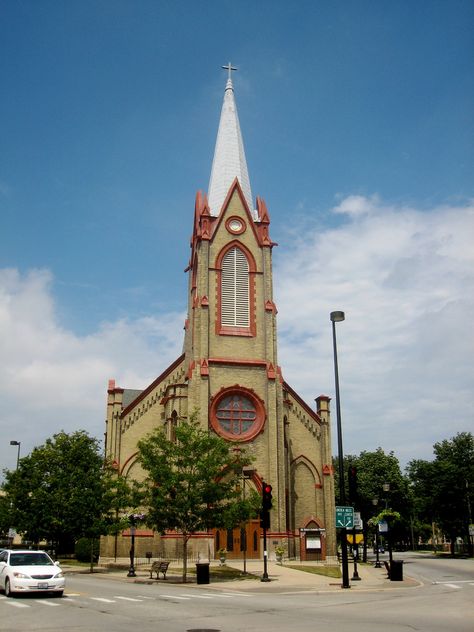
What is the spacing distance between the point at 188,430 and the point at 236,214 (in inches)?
951

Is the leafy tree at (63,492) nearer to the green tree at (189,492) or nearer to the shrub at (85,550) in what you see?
the green tree at (189,492)

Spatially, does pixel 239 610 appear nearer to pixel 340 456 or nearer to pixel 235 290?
pixel 340 456

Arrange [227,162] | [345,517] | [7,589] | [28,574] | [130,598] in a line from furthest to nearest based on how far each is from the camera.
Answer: [227,162], [345,517], [130,598], [7,589], [28,574]

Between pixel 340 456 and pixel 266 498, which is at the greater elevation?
pixel 340 456

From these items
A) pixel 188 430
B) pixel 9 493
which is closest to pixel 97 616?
pixel 188 430

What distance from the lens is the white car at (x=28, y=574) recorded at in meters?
20.0

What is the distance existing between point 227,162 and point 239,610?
1757 inches

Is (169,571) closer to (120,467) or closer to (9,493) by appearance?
(9,493)

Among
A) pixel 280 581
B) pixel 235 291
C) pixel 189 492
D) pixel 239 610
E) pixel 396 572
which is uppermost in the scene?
pixel 235 291

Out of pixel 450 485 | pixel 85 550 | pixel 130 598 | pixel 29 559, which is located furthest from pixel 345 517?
pixel 450 485

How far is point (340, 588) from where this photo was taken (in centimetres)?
2594

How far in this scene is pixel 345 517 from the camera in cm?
2580

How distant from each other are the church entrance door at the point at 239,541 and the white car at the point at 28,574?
961 inches

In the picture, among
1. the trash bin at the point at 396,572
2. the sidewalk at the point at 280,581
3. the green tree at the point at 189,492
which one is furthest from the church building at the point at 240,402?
the trash bin at the point at 396,572
